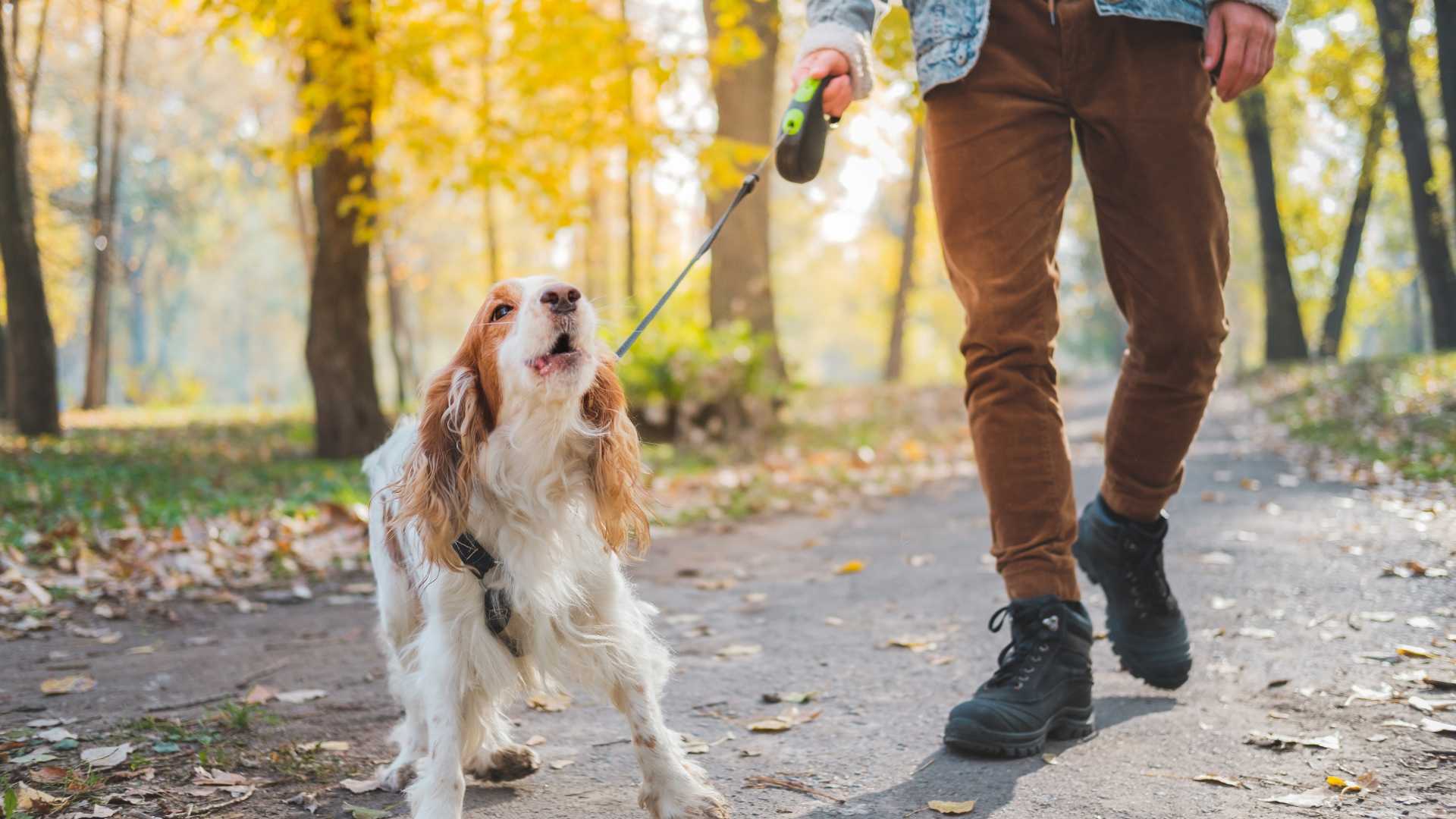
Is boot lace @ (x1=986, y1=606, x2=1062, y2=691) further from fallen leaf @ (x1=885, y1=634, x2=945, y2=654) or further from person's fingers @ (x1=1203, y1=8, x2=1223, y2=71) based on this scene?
person's fingers @ (x1=1203, y1=8, x2=1223, y2=71)

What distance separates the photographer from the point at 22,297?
35.7 ft

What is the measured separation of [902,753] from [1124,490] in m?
1.01

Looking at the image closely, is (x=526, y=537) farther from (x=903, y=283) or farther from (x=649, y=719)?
(x=903, y=283)

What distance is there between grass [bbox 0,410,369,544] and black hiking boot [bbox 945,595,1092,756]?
16.8ft

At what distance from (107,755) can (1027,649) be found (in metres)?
2.43

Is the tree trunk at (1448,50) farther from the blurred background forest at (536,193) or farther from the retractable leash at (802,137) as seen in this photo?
the retractable leash at (802,137)

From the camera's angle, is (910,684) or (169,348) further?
(169,348)

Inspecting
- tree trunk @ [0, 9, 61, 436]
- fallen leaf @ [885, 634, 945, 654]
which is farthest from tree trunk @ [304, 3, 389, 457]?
fallen leaf @ [885, 634, 945, 654]

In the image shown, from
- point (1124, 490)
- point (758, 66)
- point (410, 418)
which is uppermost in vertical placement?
point (758, 66)

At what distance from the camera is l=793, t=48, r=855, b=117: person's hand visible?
297 cm

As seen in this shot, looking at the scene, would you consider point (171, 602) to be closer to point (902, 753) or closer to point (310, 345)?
point (902, 753)

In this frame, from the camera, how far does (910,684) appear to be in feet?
11.6

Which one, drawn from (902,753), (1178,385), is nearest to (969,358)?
(1178,385)

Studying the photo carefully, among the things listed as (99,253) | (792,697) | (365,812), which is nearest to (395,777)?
(365,812)
